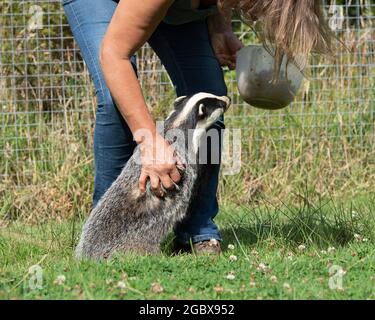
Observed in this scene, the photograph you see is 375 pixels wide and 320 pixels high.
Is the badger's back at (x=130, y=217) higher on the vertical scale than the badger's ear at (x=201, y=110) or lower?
lower

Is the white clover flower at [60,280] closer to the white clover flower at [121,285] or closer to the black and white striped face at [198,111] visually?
the white clover flower at [121,285]

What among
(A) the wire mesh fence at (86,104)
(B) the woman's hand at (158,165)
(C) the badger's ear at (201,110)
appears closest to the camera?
(B) the woman's hand at (158,165)

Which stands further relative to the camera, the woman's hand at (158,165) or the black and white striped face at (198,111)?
the black and white striped face at (198,111)

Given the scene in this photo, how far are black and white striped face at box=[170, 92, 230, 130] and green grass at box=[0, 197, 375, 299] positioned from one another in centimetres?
72

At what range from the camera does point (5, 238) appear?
5539 mm

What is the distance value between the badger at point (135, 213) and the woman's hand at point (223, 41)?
536 mm

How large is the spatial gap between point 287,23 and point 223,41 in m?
1.02

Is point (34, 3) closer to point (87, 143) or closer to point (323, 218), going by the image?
point (87, 143)

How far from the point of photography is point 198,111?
4.83 m

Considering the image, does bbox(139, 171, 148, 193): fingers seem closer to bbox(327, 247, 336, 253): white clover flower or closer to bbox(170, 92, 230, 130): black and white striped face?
bbox(170, 92, 230, 130): black and white striped face

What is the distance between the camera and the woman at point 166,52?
4.20 metres

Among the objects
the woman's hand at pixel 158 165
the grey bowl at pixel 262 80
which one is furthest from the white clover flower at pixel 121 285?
the grey bowl at pixel 262 80

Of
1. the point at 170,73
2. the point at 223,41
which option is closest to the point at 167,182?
the point at 170,73

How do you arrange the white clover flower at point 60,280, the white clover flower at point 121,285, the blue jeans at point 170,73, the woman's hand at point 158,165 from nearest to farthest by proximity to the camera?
the white clover flower at point 121,285 < the white clover flower at point 60,280 < the woman's hand at point 158,165 < the blue jeans at point 170,73
